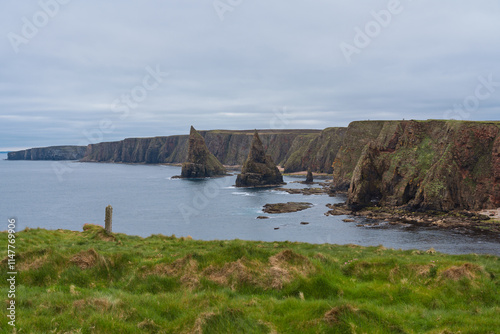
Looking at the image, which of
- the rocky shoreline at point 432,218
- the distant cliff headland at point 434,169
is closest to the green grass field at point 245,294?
the rocky shoreline at point 432,218

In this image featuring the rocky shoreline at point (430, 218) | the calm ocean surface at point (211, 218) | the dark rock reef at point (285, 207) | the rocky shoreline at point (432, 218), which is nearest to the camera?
the calm ocean surface at point (211, 218)

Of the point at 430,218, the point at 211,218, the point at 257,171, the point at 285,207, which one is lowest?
the point at 211,218

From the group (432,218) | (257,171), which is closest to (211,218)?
(432,218)

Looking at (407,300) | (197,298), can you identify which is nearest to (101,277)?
(197,298)

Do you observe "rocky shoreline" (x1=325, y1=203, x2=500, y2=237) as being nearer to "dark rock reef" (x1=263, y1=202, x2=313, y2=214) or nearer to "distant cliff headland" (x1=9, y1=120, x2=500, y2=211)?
"distant cliff headland" (x1=9, y1=120, x2=500, y2=211)

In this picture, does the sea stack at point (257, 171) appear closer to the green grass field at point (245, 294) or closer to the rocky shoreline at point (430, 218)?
the rocky shoreline at point (430, 218)

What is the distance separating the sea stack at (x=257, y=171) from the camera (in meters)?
170

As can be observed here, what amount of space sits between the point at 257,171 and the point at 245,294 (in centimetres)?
15989

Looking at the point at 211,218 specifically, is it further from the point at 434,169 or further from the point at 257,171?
the point at 257,171

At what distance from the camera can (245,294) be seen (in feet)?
44.5

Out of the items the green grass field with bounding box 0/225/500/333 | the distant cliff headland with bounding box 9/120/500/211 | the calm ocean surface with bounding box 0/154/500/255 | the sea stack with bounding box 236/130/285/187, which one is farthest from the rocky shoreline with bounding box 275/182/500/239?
the sea stack with bounding box 236/130/285/187

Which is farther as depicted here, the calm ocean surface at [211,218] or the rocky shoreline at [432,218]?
the rocky shoreline at [432,218]

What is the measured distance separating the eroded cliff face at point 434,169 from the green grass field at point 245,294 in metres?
86.1

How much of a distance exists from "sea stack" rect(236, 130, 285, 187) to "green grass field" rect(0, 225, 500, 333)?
497 ft
